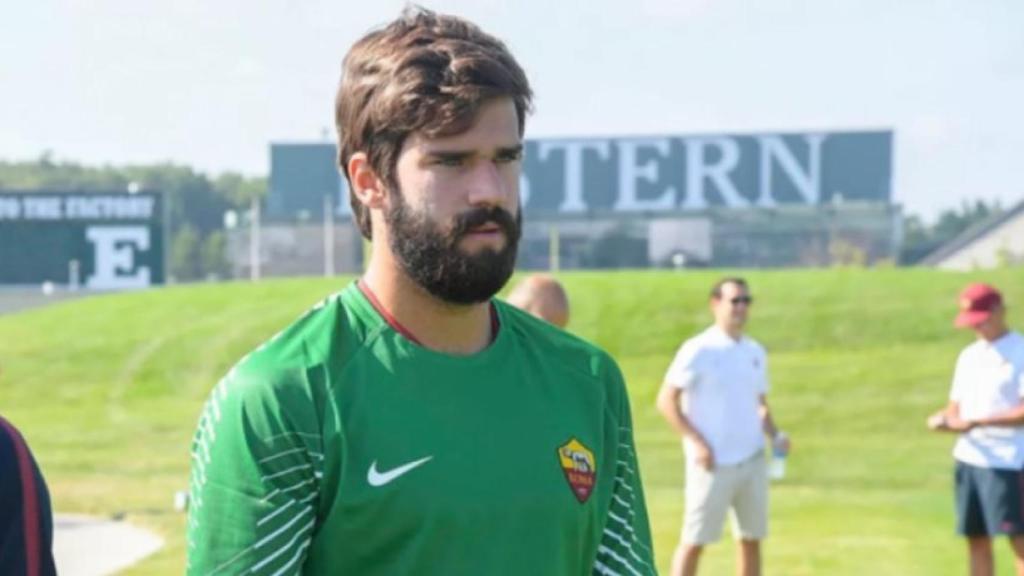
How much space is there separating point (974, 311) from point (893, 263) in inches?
2439

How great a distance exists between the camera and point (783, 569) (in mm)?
13258

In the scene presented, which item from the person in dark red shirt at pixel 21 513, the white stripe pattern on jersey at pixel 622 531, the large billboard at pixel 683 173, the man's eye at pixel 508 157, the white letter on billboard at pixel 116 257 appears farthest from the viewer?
the large billboard at pixel 683 173

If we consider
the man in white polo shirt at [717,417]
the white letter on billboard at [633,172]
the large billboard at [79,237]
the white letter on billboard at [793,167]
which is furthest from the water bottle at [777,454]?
the white letter on billboard at [793,167]

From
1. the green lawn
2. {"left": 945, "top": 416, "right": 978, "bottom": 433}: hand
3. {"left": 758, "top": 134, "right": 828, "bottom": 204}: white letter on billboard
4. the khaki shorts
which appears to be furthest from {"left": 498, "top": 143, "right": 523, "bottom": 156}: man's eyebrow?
{"left": 758, "top": 134, "right": 828, "bottom": 204}: white letter on billboard

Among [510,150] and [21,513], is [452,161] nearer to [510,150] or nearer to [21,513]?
[510,150]

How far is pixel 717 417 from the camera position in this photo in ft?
35.7

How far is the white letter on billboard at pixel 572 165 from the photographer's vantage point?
71562 mm

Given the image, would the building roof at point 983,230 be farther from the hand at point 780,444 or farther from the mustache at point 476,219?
the mustache at point 476,219

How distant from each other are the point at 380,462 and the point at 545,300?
5891 millimetres

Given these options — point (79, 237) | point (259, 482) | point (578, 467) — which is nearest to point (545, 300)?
point (578, 467)

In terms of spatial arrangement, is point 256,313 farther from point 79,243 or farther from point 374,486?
point 374,486

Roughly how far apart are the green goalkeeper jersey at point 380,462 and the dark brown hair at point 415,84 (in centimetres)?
26

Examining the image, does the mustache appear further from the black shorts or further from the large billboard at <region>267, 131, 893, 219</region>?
the large billboard at <region>267, 131, 893, 219</region>

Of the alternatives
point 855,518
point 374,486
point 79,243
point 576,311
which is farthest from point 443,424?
point 79,243
